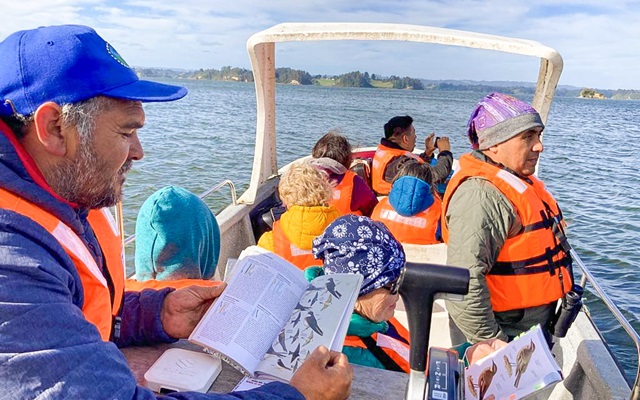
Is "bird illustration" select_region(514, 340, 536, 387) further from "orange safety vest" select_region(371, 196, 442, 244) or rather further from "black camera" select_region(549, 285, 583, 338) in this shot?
"orange safety vest" select_region(371, 196, 442, 244)

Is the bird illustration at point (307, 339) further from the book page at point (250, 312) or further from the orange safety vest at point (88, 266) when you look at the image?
the orange safety vest at point (88, 266)

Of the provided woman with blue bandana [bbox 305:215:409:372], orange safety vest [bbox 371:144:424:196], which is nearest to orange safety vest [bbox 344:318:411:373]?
woman with blue bandana [bbox 305:215:409:372]

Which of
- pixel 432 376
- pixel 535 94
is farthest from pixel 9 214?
pixel 535 94

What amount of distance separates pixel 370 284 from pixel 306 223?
4.01ft

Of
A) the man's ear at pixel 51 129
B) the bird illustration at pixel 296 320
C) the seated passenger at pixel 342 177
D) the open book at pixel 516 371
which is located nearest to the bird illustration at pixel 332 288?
the bird illustration at pixel 296 320

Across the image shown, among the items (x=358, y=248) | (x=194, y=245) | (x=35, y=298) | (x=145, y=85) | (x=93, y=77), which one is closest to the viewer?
(x=35, y=298)

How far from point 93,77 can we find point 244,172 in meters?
13.6

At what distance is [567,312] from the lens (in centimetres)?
253

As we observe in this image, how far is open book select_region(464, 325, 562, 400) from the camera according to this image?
1.38 meters

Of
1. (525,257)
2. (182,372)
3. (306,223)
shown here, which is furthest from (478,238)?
(182,372)

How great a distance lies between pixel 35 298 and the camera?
95 cm

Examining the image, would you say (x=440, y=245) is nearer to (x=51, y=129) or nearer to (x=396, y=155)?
(x=396, y=155)

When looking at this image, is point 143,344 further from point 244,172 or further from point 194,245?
point 244,172

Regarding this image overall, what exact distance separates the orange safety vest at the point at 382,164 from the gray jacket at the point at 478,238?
324cm
